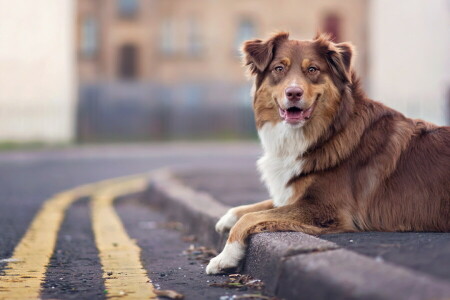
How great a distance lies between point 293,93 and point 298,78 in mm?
191

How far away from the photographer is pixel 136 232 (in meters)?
7.84

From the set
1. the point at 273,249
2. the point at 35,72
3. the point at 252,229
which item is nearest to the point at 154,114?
the point at 35,72

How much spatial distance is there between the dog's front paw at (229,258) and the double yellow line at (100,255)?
447mm

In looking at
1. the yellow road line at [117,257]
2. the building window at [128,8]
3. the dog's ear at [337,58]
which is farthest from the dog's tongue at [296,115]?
the building window at [128,8]

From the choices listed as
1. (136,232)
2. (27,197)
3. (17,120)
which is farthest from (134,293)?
(17,120)

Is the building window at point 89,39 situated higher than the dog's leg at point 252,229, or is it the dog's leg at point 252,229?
the building window at point 89,39

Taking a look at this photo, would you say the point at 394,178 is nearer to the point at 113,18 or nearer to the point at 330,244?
the point at 330,244

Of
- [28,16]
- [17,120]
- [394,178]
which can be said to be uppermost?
[28,16]

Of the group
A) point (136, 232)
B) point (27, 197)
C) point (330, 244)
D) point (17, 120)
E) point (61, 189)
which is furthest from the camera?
point (17, 120)

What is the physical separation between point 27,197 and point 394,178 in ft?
22.4

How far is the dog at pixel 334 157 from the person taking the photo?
5.36 m

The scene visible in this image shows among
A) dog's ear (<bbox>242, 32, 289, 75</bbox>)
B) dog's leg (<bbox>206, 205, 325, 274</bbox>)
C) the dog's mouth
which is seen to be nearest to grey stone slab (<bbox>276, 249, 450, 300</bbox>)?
dog's leg (<bbox>206, 205, 325, 274</bbox>)

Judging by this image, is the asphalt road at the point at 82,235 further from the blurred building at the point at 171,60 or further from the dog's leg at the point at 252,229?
the blurred building at the point at 171,60

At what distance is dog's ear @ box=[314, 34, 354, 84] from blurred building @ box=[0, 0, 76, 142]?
2532cm
